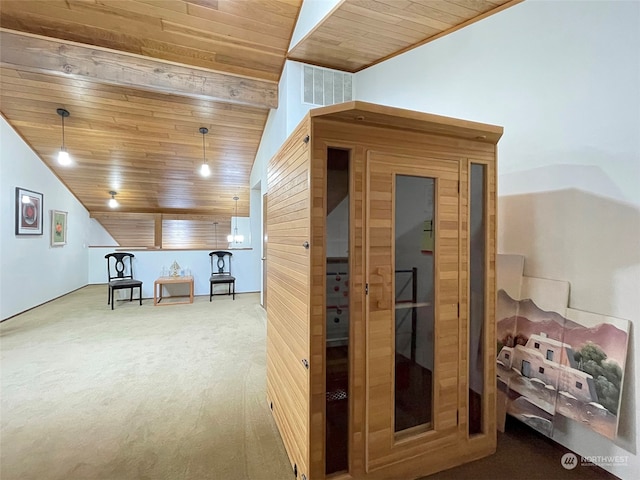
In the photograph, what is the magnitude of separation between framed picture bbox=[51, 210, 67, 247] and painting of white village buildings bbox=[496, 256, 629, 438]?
703 cm

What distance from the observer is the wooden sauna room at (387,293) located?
1.44 metres

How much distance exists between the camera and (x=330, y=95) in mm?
3490

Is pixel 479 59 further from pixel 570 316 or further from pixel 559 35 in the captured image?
pixel 570 316

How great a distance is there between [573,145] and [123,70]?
4.54 m

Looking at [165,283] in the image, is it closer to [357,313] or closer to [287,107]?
[287,107]

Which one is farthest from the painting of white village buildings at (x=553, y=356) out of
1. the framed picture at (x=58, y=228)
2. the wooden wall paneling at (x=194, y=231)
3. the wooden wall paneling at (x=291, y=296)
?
the wooden wall paneling at (x=194, y=231)

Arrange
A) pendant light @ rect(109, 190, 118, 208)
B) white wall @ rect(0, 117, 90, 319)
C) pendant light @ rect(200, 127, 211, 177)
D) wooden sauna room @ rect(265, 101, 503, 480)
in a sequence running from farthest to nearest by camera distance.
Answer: pendant light @ rect(109, 190, 118, 208), pendant light @ rect(200, 127, 211, 177), white wall @ rect(0, 117, 90, 319), wooden sauna room @ rect(265, 101, 503, 480)

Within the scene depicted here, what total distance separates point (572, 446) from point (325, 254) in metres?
1.94

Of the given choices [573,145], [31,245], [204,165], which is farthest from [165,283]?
[573,145]

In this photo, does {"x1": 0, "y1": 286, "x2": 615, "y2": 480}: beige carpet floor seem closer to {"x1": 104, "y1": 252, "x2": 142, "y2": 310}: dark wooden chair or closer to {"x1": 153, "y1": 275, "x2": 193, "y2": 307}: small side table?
{"x1": 104, "y1": 252, "x2": 142, "y2": 310}: dark wooden chair

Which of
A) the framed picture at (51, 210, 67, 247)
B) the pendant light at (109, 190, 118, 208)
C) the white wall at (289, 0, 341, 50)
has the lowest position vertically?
the framed picture at (51, 210, 67, 247)

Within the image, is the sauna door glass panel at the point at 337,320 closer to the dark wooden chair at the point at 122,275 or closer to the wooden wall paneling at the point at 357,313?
the wooden wall paneling at the point at 357,313

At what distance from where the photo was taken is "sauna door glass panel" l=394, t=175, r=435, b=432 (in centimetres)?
159

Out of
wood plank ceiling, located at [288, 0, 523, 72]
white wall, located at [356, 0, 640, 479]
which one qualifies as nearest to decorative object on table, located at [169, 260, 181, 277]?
wood plank ceiling, located at [288, 0, 523, 72]
